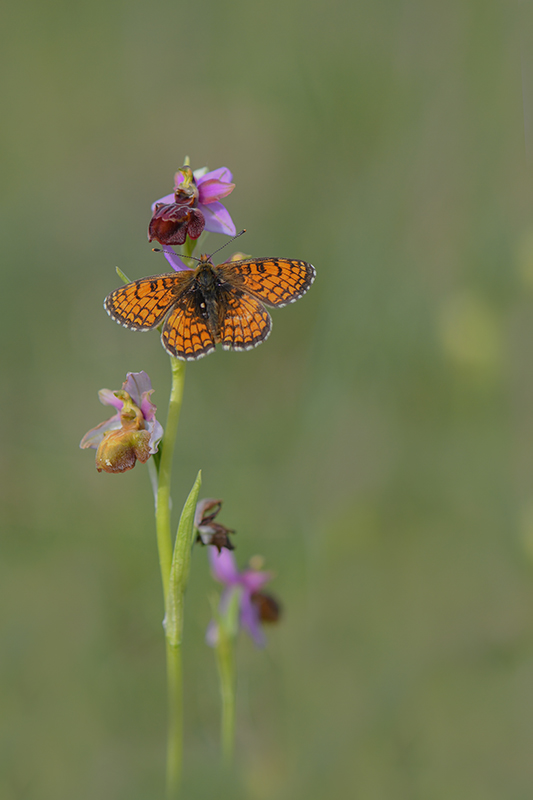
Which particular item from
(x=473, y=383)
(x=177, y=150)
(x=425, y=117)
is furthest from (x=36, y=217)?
(x=473, y=383)

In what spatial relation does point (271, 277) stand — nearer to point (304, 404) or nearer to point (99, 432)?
point (99, 432)

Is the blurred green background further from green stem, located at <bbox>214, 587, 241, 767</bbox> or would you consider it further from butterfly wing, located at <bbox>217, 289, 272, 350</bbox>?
butterfly wing, located at <bbox>217, 289, 272, 350</bbox>

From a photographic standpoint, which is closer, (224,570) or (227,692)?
(227,692)

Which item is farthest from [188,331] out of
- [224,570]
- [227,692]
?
[227,692]

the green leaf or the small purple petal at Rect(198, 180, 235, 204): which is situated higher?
the small purple petal at Rect(198, 180, 235, 204)

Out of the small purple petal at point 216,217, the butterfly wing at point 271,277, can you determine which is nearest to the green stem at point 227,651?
the butterfly wing at point 271,277

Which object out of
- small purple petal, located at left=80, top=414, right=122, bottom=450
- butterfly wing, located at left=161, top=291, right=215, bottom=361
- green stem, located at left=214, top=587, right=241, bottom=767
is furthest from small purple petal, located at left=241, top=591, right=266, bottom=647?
butterfly wing, located at left=161, top=291, right=215, bottom=361
